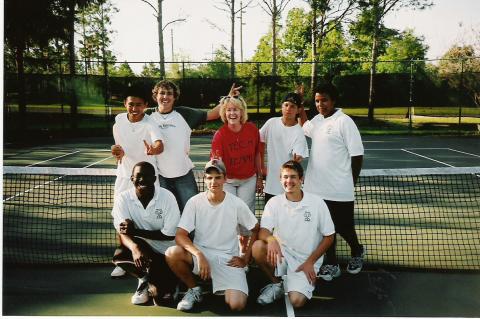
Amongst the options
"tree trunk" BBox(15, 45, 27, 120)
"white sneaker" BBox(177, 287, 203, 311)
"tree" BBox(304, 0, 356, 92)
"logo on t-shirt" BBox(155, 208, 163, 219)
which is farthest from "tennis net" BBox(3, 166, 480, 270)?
"tree" BBox(304, 0, 356, 92)

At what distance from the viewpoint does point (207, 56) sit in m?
14.1

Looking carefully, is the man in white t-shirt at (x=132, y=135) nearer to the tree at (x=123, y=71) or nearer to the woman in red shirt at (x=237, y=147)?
the woman in red shirt at (x=237, y=147)

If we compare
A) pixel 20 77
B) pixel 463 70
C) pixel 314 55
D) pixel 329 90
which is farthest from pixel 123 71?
pixel 329 90

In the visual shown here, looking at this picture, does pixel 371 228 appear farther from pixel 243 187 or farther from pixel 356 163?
pixel 243 187

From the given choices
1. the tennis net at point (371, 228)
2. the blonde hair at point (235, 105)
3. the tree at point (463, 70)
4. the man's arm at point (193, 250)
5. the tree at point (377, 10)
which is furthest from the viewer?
the tree at point (463, 70)

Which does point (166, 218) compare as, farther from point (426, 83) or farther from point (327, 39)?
point (426, 83)

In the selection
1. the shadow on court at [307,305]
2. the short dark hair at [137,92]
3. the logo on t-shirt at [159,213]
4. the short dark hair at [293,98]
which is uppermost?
the short dark hair at [137,92]

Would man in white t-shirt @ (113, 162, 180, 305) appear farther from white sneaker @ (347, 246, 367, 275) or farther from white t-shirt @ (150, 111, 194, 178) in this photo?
white sneaker @ (347, 246, 367, 275)

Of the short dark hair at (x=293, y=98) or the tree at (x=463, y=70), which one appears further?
the tree at (x=463, y=70)

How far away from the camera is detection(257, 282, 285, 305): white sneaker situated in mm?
3070

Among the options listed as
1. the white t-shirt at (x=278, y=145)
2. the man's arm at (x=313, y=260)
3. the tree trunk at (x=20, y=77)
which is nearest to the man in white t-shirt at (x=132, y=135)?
the white t-shirt at (x=278, y=145)

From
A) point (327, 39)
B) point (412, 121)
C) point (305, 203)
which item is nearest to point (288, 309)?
point (305, 203)

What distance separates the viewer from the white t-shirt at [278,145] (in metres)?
3.46

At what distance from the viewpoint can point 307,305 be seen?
121 inches
